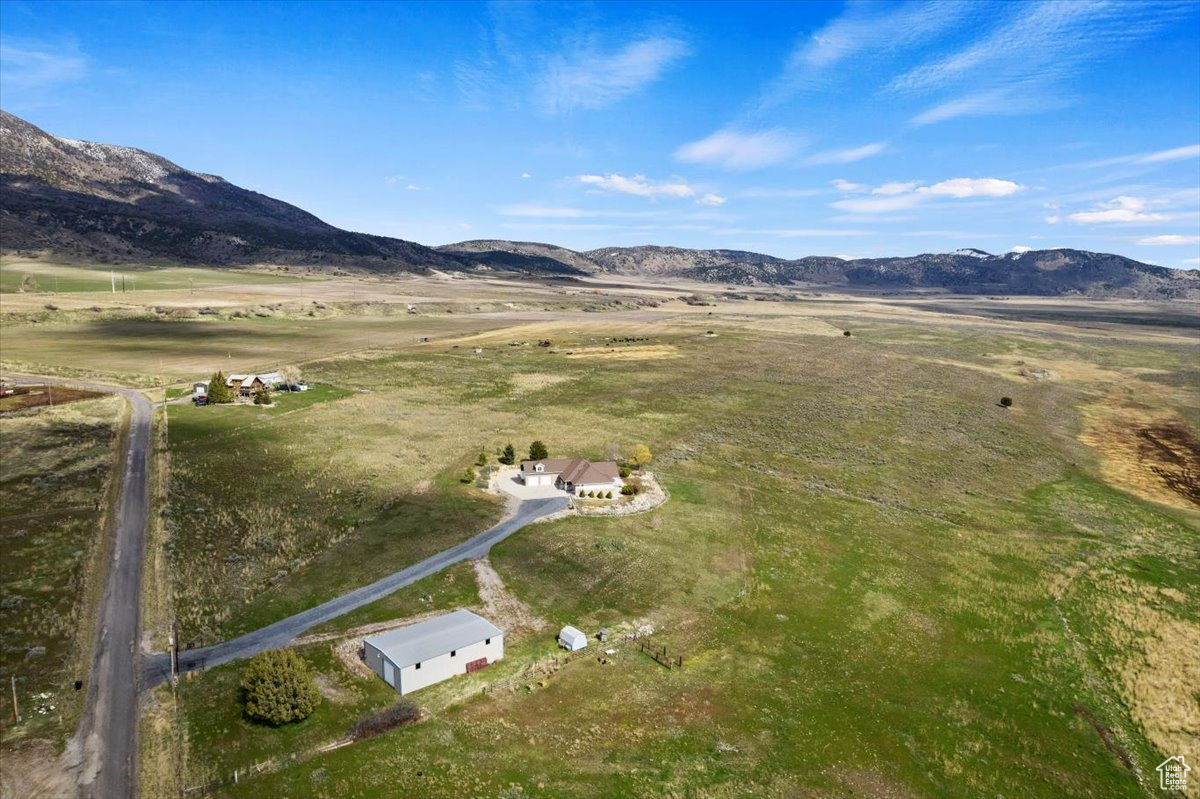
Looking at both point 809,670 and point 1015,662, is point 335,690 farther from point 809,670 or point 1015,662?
point 1015,662

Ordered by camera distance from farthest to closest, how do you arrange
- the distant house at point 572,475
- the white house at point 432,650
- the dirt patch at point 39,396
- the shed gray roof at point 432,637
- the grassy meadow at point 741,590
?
the dirt patch at point 39,396, the distant house at point 572,475, the shed gray roof at point 432,637, the white house at point 432,650, the grassy meadow at point 741,590

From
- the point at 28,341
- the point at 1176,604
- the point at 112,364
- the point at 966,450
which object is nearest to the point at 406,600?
the point at 1176,604

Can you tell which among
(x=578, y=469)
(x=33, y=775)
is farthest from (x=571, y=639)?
(x=578, y=469)

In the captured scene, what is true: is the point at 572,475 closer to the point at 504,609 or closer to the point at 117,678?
the point at 504,609

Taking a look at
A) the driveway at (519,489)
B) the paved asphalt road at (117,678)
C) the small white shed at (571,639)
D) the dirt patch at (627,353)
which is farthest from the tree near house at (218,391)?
the small white shed at (571,639)

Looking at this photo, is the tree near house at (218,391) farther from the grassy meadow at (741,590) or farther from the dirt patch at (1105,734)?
the dirt patch at (1105,734)
